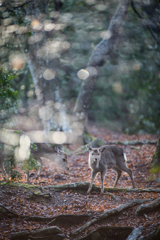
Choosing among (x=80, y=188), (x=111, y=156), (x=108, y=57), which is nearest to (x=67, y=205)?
(x=80, y=188)

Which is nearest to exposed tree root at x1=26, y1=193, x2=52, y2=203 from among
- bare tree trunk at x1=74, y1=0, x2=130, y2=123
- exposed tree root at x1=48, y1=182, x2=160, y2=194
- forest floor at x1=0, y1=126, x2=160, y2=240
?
forest floor at x1=0, y1=126, x2=160, y2=240

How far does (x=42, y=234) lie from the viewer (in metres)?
5.60

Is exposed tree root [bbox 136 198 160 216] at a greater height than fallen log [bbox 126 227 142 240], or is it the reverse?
fallen log [bbox 126 227 142 240]

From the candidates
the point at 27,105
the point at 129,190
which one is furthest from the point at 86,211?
the point at 27,105

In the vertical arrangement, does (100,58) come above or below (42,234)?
below

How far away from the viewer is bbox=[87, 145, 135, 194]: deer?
26.6 feet

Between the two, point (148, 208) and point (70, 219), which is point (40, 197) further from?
point (148, 208)

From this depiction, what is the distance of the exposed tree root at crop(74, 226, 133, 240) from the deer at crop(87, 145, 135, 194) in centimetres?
201

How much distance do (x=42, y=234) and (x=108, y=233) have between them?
5.06 feet

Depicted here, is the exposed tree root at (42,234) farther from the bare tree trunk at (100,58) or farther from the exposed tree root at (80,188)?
the bare tree trunk at (100,58)

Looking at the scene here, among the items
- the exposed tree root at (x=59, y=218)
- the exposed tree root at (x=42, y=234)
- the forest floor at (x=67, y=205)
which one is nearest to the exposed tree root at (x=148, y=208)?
the forest floor at (x=67, y=205)

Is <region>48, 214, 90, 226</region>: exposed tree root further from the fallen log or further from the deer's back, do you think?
the deer's back

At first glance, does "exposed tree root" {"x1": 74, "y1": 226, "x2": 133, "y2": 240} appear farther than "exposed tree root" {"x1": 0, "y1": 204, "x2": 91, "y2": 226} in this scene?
No

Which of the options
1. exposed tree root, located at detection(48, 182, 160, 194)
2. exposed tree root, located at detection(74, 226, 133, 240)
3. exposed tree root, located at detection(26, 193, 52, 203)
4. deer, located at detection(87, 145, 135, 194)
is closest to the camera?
exposed tree root, located at detection(74, 226, 133, 240)
